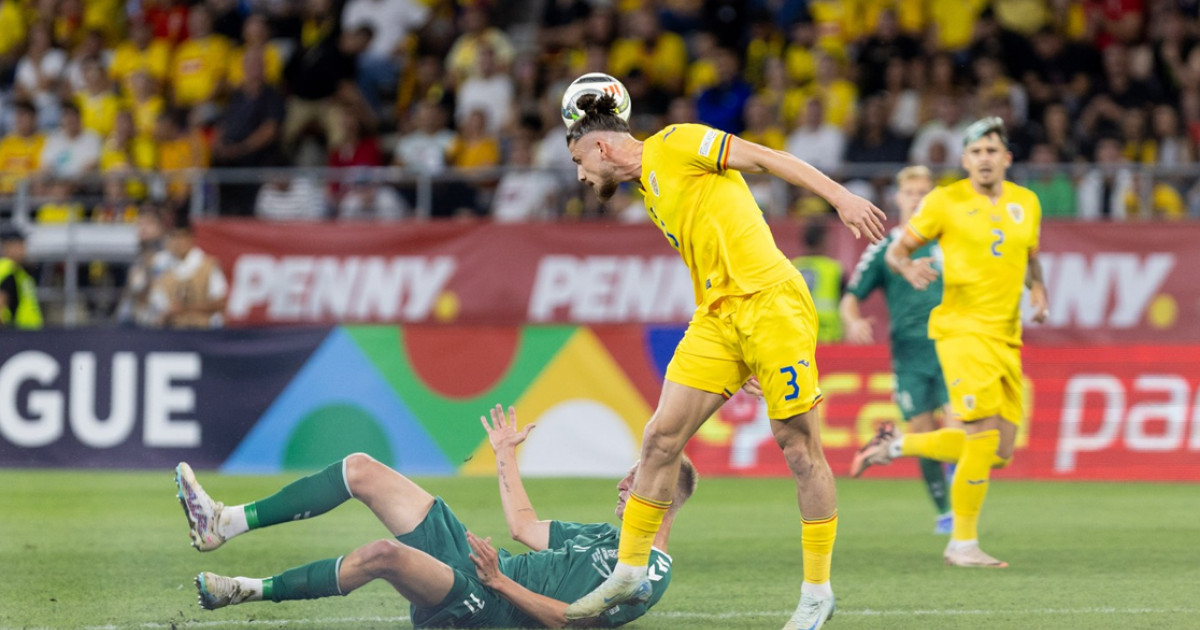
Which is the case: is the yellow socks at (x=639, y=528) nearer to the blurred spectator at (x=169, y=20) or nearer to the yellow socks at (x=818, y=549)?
the yellow socks at (x=818, y=549)

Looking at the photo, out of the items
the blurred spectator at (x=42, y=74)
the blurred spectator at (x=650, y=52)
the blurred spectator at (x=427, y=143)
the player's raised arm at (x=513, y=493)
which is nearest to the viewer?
the player's raised arm at (x=513, y=493)

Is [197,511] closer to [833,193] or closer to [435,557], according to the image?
[435,557]

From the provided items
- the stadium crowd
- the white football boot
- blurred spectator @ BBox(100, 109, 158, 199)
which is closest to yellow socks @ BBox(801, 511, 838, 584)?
the white football boot

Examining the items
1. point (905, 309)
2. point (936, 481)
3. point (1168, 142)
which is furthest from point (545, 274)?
point (1168, 142)

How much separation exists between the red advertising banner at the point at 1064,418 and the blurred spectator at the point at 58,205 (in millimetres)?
7450

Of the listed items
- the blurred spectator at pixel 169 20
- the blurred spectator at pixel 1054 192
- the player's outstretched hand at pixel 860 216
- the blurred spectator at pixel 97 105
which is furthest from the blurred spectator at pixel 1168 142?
the blurred spectator at pixel 97 105

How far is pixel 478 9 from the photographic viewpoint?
19812 mm

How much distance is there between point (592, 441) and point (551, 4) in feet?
24.2

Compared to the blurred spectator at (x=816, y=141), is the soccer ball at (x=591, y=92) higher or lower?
higher

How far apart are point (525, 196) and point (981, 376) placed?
28.5ft

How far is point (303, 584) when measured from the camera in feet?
21.9

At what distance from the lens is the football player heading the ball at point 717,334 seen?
6.94 meters

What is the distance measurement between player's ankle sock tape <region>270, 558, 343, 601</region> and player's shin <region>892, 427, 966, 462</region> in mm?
4635

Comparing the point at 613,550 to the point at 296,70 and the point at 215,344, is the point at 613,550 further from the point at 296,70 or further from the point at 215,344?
the point at 296,70
